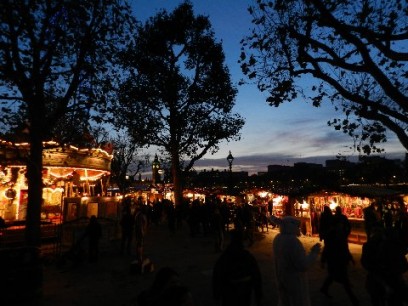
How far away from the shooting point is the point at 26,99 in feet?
32.2

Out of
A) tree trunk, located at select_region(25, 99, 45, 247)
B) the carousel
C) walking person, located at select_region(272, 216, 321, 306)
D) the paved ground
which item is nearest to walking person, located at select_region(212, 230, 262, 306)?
walking person, located at select_region(272, 216, 321, 306)

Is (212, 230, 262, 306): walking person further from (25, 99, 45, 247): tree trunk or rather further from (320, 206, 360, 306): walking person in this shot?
(25, 99, 45, 247): tree trunk

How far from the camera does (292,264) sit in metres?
4.82

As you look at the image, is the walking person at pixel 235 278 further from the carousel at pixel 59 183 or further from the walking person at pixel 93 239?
the carousel at pixel 59 183

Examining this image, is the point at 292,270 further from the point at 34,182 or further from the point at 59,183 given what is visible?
the point at 59,183

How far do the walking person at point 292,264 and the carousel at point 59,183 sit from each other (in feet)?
36.5

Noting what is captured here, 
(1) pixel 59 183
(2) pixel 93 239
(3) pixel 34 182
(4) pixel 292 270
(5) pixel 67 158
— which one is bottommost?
(2) pixel 93 239

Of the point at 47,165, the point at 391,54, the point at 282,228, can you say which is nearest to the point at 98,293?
the point at 282,228

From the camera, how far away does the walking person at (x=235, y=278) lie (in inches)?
167

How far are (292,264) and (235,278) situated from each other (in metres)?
1.05

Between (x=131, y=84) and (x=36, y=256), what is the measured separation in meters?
19.5

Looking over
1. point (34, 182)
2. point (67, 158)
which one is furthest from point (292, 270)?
point (67, 158)

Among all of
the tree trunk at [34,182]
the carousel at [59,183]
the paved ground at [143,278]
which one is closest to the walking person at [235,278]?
the paved ground at [143,278]

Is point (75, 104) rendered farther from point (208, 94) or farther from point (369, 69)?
point (208, 94)
